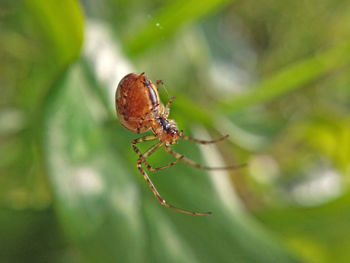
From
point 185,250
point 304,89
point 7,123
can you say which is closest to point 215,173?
point 185,250

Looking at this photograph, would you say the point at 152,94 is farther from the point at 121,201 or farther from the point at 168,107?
the point at 121,201

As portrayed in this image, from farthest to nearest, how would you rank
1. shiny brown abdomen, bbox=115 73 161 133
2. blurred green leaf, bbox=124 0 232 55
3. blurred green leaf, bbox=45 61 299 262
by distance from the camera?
blurred green leaf, bbox=124 0 232 55, blurred green leaf, bbox=45 61 299 262, shiny brown abdomen, bbox=115 73 161 133

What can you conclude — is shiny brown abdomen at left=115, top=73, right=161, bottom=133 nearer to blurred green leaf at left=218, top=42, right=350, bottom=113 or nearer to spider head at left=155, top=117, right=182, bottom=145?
spider head at left=155, top=117, right=182, bottom=145

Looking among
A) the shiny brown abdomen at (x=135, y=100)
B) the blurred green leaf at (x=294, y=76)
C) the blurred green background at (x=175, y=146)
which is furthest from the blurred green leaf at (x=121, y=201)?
the blurred green leaf at (x=294, y=76)

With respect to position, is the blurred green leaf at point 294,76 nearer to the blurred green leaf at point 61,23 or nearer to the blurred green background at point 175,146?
the blurred green background at point 175,146

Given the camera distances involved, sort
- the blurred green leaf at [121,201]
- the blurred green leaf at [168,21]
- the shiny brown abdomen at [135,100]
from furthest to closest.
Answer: the blurred green leaf at [168,21], the blurred green leaf at [121,201], the shiny brown abdomen at [135,100]

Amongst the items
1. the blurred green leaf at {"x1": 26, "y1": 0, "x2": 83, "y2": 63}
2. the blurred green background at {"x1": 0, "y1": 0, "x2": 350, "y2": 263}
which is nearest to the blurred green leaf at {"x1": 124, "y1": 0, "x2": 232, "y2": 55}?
the blurred green background at {"x1": 0, "y1": 0, "x2": 350, "y2": 263}

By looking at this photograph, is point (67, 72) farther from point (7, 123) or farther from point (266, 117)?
point (266, 117)
